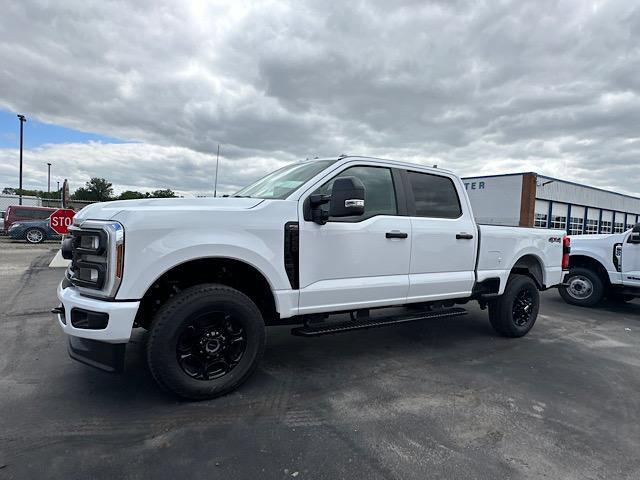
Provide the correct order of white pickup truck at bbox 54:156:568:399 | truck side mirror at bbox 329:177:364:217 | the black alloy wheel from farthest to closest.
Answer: truck side mirror at bbox 329:177:364:217, the black alloy wheel, white pickup truck at bbox 54:156:568:399

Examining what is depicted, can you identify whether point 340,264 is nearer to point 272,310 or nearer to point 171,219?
point 272,310

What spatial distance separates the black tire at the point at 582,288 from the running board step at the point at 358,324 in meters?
4.79

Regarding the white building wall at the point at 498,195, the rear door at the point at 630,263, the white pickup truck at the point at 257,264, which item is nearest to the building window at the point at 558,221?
the white building wall at the point at 498,195

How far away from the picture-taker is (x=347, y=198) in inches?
131

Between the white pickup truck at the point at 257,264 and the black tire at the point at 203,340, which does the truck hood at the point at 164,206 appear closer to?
the white pickup truck at the point at 257,264

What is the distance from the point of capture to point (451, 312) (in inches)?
187

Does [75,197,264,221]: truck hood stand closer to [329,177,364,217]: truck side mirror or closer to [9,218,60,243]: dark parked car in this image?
[329,177,364,217]: truck side mirror

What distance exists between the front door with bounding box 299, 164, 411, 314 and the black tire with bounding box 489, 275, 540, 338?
1803 mm

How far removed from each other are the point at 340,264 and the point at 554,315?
519 cm

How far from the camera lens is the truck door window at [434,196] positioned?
4570 millimetres

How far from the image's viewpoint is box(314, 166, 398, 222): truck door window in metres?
4.10

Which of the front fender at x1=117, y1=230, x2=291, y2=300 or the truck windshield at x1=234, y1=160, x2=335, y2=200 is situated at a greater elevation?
the truck windshield at x1=234, y1=160, x2=335, y2=200

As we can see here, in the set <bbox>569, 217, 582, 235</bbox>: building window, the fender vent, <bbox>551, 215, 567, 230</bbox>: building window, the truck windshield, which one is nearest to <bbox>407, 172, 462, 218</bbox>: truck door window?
the truck windshield

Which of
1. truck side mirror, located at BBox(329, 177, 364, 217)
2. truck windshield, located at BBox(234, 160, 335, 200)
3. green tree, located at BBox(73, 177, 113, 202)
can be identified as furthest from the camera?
A: green tree, located at BBox(73, 177, 113, 202)
